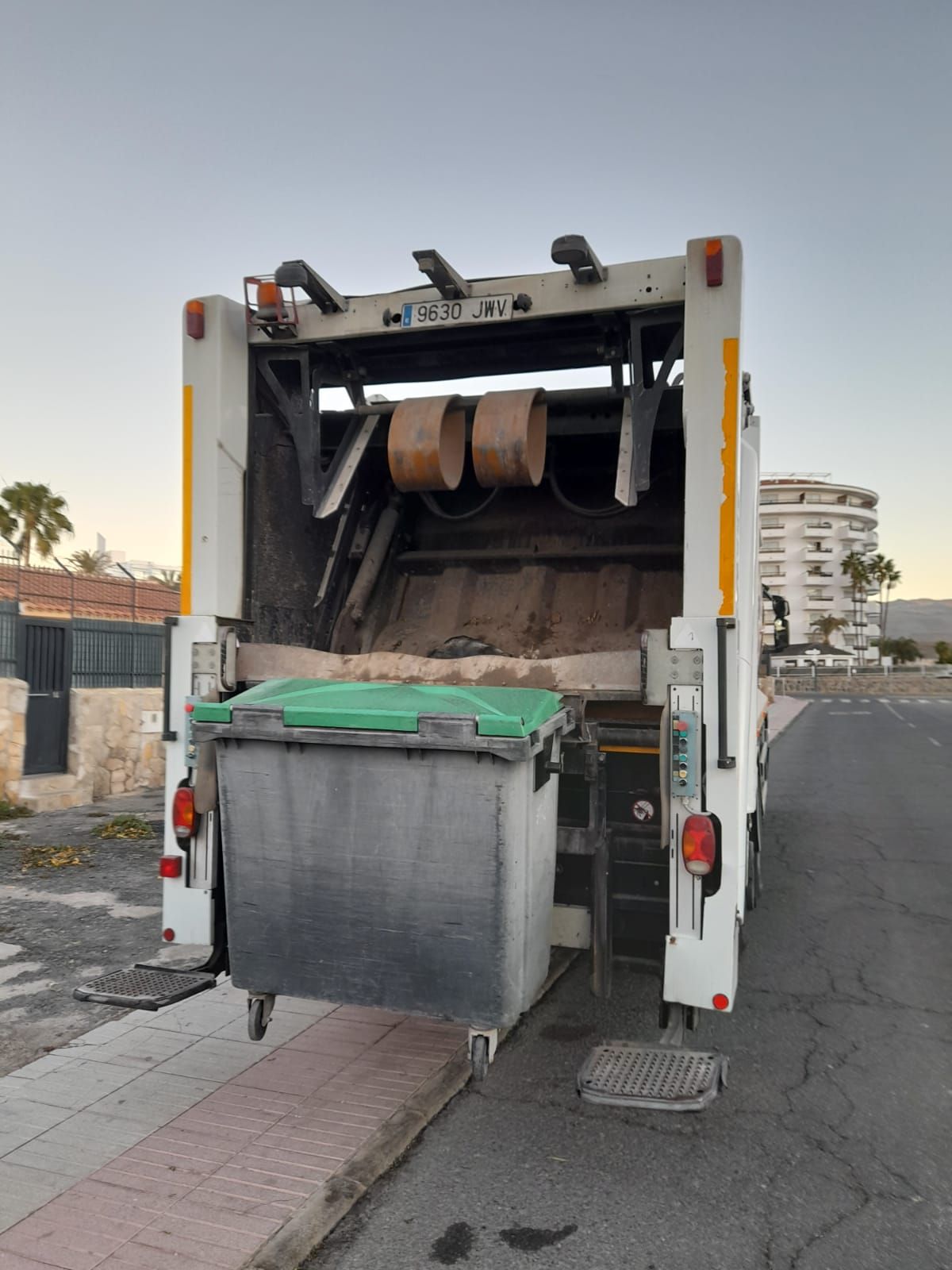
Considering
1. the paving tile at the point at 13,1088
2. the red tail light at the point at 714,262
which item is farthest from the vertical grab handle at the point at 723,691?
the paving tile at the point at 13,1088

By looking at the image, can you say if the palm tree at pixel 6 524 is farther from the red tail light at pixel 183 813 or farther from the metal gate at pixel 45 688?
the red tail light at pixel 183 813

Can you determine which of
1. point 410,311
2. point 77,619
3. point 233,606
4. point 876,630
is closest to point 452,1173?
point 233,606

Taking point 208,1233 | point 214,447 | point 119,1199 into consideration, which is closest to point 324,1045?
point 119,1199

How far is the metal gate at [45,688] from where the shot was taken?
9961 millimetres

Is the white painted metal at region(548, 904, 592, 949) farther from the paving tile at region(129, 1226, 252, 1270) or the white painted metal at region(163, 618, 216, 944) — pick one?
the paving tile at region(129, 1226, 252, 1270)

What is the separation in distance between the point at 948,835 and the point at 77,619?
9.30 metres

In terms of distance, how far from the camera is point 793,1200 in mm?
3072

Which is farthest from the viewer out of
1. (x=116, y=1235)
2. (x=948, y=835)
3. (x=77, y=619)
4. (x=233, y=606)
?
(x=77, y=619)

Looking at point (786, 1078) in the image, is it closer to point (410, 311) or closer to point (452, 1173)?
point (452, 1173)

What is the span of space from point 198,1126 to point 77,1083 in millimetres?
670

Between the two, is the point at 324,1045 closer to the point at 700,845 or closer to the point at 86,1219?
the point at 86,1219

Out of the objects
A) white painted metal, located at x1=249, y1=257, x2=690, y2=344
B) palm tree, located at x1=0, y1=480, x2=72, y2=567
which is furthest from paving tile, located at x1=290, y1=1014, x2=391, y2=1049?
palm tree, located at x1=0, y1=480, x2=72, y2=567

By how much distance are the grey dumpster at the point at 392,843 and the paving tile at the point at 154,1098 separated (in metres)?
0.68

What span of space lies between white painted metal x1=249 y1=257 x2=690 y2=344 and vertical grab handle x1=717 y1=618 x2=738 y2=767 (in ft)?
3.99
